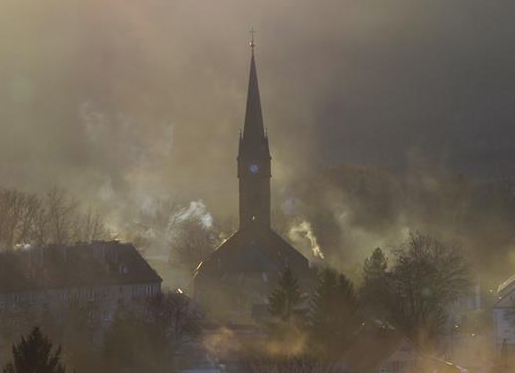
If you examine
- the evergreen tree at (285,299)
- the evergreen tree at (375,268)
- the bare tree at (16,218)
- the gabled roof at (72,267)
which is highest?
the bare tree at (16,218)

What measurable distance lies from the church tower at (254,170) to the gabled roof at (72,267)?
24.3 m

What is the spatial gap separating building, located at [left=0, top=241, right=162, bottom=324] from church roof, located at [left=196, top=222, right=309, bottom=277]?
Result: 22.1m

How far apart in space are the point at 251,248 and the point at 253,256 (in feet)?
2.61

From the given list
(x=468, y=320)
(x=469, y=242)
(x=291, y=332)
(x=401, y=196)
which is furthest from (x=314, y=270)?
(x=401, y=196)

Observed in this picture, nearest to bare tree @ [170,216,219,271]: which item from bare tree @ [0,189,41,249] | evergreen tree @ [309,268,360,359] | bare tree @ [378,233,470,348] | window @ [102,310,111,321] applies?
bare tree @ [0,189,41,249]

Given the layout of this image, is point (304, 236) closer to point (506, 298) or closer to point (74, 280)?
point (506, 298)

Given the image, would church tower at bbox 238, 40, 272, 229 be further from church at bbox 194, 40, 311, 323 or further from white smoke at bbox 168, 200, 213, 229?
white smoke at bbox 168, 200, 213, 229

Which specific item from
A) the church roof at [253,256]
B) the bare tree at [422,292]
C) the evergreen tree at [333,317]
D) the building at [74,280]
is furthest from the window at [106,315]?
the church roof at [253,256]

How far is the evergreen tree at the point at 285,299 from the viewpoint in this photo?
254 ft

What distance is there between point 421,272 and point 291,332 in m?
12.2

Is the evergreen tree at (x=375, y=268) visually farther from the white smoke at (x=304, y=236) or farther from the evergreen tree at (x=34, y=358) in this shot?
the evergreen tree at (x=34, y=358)

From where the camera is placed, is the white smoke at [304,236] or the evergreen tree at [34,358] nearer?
the evergreen tree at [34,358]

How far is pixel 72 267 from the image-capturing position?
7938 cm

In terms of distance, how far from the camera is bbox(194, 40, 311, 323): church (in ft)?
352
